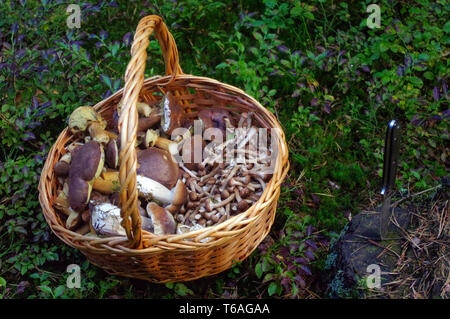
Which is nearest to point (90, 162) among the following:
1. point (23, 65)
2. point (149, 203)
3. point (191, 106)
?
point (149, 203)

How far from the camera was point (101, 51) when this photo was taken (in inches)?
138

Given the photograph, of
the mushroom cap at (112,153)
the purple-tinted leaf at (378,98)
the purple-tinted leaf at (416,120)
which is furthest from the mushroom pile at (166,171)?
the purple-tinted leaf at (416,120)

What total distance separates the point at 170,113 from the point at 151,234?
89cm

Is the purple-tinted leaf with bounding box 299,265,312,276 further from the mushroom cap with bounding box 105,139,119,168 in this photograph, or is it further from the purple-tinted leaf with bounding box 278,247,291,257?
the mushroom cap with bounding box 105,139,119,168

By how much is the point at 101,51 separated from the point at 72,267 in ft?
6.06

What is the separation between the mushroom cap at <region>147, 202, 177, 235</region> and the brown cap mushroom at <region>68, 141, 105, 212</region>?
0.33m

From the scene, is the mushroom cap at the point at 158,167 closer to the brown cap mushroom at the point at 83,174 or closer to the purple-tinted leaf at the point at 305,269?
the brown cap mushroom at the point at 83,174

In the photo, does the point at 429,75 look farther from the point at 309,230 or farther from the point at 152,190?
the point at 152,190

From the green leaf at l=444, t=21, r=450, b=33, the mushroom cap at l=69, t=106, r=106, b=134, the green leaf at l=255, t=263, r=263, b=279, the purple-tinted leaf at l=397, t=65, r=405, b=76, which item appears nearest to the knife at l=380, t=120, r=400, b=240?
the green leaf at l=255, t=263, r=263, b=279

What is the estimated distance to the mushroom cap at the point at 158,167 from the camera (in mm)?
2271

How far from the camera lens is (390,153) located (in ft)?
5.67

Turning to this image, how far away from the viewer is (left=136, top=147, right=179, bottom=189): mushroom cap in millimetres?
2271

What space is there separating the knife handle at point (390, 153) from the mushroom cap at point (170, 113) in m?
1.25

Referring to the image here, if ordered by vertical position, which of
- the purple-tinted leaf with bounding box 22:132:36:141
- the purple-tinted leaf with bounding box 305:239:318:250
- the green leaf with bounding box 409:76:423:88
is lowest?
the purple-tinted leaf with bounding box 305:239:318:250
